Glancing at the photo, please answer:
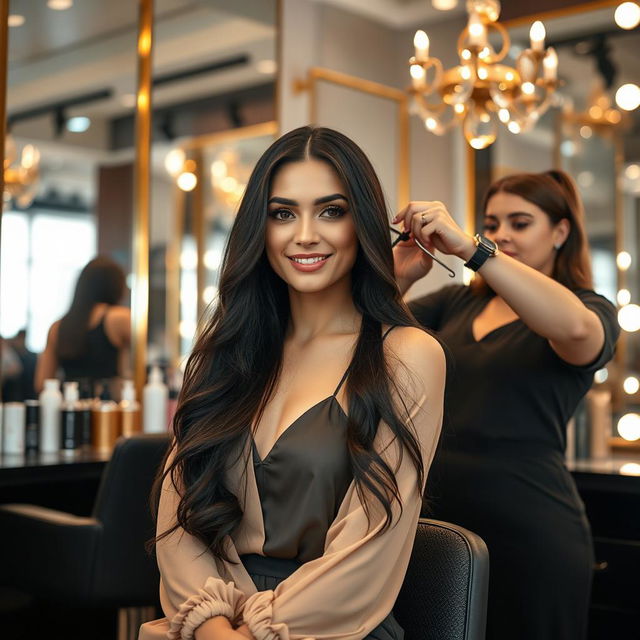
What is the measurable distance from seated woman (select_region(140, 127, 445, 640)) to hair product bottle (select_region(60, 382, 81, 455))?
1.48 metres

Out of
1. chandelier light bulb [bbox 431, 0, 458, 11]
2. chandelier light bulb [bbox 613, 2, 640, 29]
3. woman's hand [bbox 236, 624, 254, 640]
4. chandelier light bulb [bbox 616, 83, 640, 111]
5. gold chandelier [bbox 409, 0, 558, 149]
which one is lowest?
woman's hand [bbox 236, 624, 254, 640]

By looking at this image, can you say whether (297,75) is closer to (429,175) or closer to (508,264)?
(429,175)

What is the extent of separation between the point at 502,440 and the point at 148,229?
5.73ft

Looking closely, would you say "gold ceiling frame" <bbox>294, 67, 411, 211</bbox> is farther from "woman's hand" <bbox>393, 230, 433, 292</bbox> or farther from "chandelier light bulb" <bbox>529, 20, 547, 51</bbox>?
"woman's hand" <bbox>393, 230, 433, 292</bbox>

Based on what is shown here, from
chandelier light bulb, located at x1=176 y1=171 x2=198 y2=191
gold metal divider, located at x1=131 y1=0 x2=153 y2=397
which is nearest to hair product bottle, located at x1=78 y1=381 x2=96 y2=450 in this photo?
gold metal divider, located at x1=131 y1=0 x2=153 y2=397

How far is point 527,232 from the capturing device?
1952mm

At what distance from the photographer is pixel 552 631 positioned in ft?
6.09

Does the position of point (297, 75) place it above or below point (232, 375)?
above

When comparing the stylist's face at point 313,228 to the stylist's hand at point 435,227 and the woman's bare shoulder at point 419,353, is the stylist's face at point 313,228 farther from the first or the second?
the stylist's hand at point 435,227

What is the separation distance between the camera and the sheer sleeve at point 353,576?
3.76ft

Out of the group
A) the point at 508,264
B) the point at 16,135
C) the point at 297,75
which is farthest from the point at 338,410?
the point at 297,75

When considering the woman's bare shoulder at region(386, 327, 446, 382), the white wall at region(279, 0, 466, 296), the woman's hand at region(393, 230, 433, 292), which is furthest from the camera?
the white wall at region(279, 0, 466, 296)

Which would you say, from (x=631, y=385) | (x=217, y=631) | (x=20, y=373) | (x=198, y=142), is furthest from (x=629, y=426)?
(x=217, y=631)

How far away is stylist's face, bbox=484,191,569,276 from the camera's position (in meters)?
1.95
